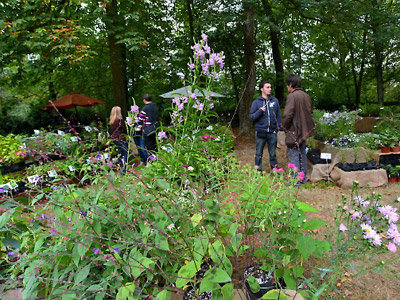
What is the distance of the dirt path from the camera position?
2.12 metres

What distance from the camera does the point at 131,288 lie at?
1217mm

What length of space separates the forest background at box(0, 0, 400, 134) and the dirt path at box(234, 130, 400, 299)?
1892mm

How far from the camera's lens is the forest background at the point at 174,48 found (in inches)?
277

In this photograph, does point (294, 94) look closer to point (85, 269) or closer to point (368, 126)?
point (85, 269)

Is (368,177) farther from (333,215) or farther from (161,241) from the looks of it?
(161,241)

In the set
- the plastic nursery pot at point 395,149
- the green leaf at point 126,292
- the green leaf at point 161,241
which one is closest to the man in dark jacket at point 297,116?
the plastic nursery pot at point 395,149

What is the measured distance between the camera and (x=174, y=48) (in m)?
12.8

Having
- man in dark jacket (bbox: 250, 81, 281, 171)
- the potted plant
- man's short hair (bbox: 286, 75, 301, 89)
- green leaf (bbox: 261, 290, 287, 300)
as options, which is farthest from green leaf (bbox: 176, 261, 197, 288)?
the potted plant

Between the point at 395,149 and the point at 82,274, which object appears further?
the point at 395,149

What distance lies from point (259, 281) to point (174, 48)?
12746 millimetres

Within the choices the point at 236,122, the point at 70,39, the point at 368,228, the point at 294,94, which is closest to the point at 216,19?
the point at 70,39

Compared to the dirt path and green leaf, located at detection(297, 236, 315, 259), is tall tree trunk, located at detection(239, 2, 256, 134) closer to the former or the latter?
the dirt path

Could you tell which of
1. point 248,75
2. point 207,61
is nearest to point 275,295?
point 207,61

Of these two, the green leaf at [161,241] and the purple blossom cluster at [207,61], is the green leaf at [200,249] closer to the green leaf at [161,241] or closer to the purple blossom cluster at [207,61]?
the green leaf at [161,241]
